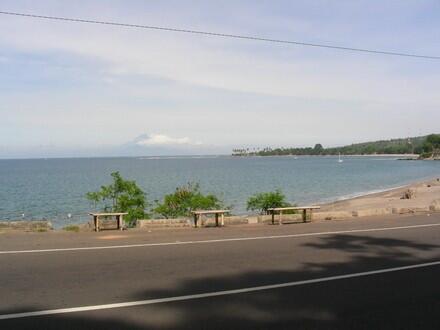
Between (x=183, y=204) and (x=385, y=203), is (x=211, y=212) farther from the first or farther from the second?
(x=385, y=203)

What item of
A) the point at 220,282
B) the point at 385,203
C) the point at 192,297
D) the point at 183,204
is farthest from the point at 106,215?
the point at 385,203

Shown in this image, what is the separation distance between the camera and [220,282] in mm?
8055

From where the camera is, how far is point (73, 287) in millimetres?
7637

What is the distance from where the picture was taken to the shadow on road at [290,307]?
594cm

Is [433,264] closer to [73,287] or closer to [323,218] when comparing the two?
[73,287]

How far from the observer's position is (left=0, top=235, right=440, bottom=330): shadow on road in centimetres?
594

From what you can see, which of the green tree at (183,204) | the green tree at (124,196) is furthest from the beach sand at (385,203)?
the green tree at (124,196)

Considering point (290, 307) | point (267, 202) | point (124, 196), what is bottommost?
point (290, 307)

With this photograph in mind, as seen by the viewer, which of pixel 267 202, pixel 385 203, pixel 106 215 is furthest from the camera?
pixel 385 203

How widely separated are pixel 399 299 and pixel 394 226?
32.7 ft

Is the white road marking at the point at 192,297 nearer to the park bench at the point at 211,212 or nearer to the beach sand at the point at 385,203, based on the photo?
the park bench at the point at 211,212

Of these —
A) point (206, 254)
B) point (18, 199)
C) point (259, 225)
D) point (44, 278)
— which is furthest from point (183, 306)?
point (18, 199)

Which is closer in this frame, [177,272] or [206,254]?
[177,272]

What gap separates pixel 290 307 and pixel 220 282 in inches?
65.9
